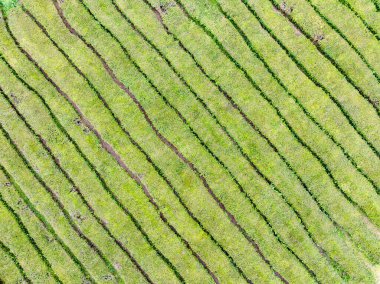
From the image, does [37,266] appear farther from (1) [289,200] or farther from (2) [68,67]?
(1) [289,200]

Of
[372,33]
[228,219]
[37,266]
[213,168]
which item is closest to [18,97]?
[37,266]

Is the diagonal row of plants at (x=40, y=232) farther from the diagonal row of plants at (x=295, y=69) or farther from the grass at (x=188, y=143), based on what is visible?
the diagonal row of plants at (x=295, y=69)

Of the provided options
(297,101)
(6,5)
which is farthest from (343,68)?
(6,5)

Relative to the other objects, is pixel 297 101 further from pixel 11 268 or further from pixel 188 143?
pixel 11 268

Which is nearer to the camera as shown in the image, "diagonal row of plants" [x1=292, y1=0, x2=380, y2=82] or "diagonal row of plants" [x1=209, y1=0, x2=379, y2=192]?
"diagonal row of plants" [x1=209, y1=0, x2=379, y2=192]

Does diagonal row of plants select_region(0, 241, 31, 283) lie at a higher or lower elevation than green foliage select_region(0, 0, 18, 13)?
lower

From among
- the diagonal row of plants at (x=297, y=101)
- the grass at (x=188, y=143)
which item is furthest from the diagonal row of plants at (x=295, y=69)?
the diagonal row of plants at (x=297, y=101)

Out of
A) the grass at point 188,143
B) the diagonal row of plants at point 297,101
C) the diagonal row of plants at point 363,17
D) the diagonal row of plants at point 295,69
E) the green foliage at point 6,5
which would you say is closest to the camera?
the grass at point 188,143

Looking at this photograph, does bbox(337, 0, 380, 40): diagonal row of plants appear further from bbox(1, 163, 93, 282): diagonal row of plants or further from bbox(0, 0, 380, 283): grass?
bbox(1, 163, 93, 282): diagonal row of plants

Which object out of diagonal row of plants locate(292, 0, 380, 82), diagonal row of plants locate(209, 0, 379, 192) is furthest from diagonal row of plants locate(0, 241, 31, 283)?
diagonal row of plants locate(292, 0, 380, 82)

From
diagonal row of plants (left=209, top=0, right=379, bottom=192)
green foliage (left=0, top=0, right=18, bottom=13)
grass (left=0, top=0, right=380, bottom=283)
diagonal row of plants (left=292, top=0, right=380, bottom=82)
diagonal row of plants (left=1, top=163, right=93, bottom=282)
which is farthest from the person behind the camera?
green foliage (left=0, top=0, right=18, bottom=13)

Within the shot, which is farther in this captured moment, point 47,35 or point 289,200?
point 47,35
